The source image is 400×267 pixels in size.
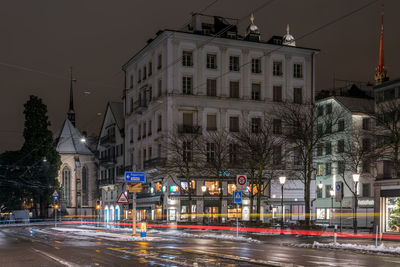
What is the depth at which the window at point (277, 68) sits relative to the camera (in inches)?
2451

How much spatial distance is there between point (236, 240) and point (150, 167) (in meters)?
28.1

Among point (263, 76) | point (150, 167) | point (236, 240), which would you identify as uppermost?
point (263, 76)

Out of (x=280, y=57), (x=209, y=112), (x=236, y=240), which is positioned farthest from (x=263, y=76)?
(x=236, y=240)

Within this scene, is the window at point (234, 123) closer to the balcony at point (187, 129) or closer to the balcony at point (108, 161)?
the balcony at point (187, 129)

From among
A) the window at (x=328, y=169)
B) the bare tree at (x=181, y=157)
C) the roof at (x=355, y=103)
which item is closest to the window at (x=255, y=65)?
the bare tree at (x=181, y=157)

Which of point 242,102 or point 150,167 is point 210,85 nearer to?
point 242,102

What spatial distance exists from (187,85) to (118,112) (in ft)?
71.9

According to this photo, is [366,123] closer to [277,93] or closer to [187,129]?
[277,93]

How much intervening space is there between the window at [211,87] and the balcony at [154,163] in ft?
28.7

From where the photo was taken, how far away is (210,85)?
5884 cm

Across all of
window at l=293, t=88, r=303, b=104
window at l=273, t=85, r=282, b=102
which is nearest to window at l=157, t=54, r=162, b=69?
window at l=273, t=85, r=282, b=102

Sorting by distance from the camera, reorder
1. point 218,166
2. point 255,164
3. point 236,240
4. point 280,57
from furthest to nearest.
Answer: point 280,57, point 218,166, point 255,164, point 236,240

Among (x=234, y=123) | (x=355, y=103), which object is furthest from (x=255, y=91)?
(x=355, y=103)

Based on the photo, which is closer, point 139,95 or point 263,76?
point 263,76
